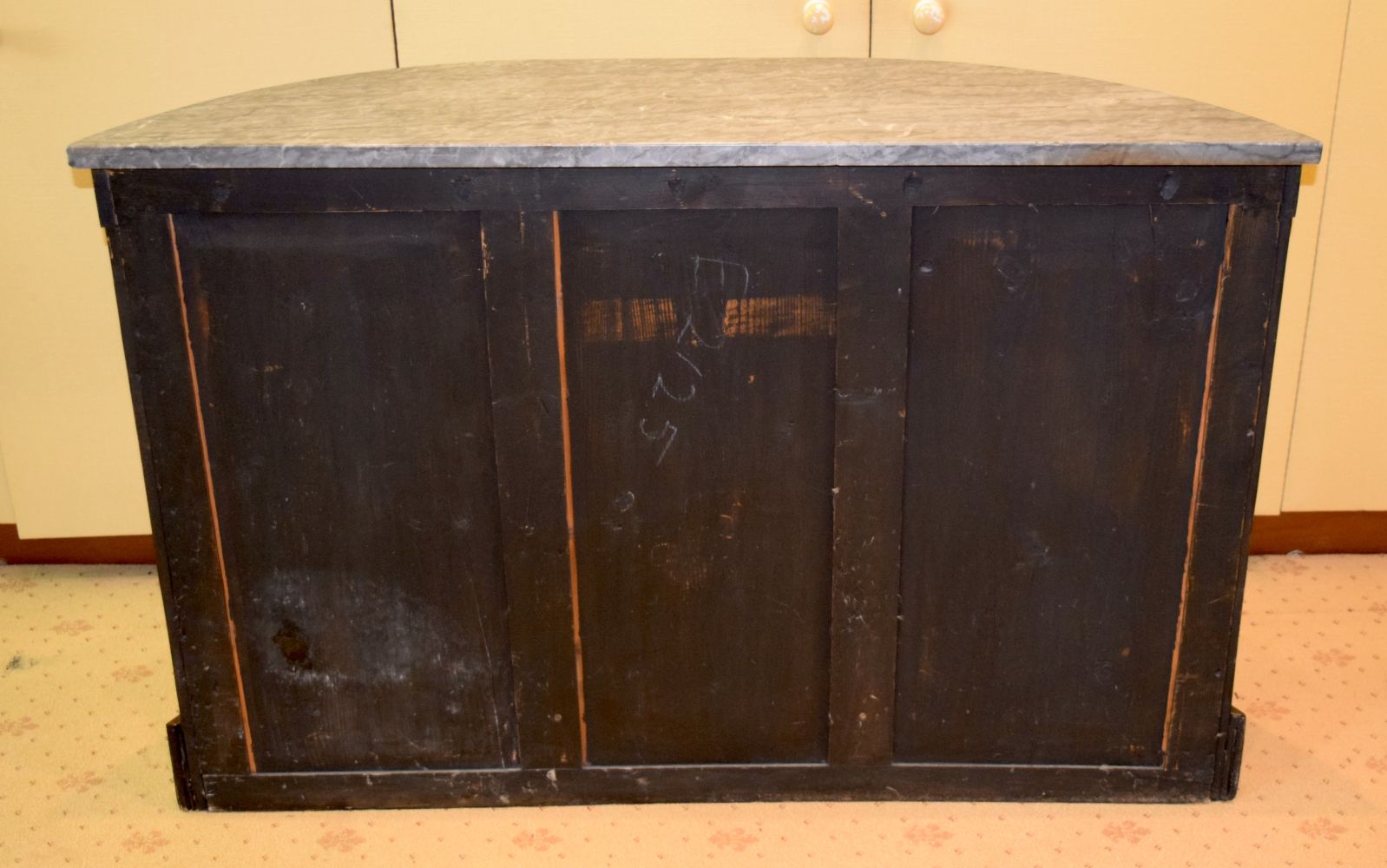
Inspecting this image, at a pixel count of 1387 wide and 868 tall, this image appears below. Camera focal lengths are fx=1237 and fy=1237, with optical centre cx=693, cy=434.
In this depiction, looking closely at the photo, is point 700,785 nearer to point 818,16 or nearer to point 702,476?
point 702,476

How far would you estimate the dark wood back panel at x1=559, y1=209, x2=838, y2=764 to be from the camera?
1.31 metres

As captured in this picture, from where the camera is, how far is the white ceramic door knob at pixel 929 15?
70.5 inches

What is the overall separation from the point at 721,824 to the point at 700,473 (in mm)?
439

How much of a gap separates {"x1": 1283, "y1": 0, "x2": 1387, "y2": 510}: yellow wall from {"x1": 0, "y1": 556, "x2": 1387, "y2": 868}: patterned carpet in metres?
0.45

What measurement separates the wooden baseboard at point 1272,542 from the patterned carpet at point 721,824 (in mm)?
464

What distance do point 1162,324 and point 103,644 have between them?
162 centimetres

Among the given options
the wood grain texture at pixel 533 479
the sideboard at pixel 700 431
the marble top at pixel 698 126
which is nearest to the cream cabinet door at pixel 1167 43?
the marble top at pixel 698 126

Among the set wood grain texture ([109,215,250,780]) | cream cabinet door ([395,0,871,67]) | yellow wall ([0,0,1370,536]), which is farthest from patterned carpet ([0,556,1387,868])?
cream cabinet door ([395,0,871,67])

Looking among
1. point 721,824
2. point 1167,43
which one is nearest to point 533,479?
point 721,824

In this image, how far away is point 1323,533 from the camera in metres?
2.17

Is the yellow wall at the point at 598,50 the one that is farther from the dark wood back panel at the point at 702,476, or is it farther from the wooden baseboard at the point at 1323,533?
the dark wood back panel at the point at 702,476

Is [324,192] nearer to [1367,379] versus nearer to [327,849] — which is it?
[327,849]

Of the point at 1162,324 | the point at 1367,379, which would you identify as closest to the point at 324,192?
the point at 1162,324

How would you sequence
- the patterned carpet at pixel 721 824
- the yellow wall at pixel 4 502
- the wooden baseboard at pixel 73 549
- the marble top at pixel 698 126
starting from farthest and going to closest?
the wooden baseboard at pixel 73 549, the yellow wall at pixel 4 502, the patterned carpet at pixel 721 824, the marble top at pixel 698 126
